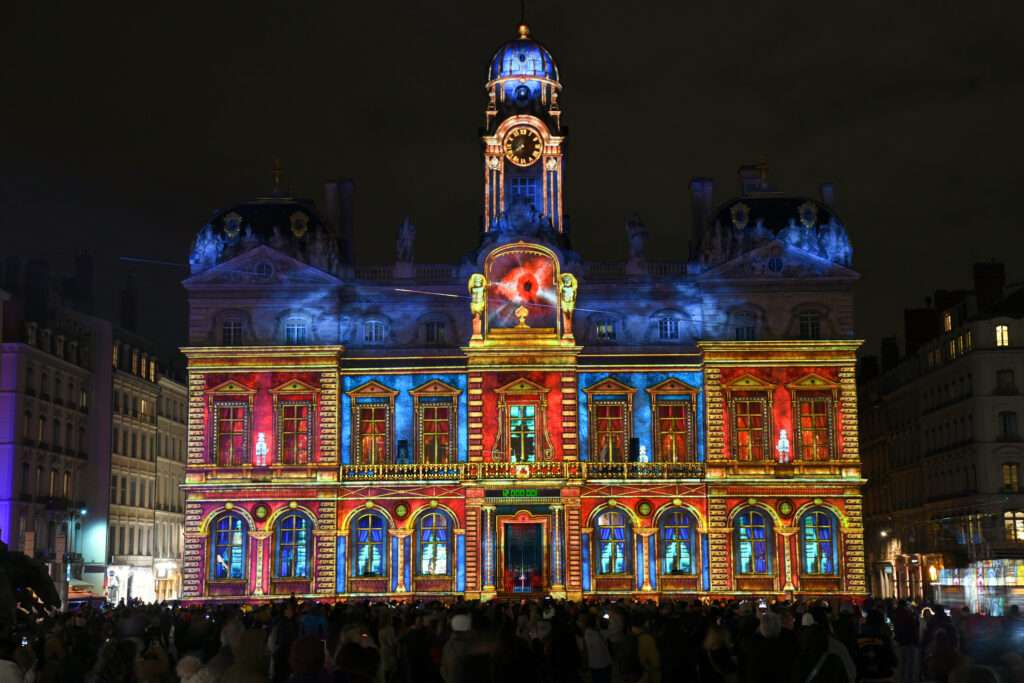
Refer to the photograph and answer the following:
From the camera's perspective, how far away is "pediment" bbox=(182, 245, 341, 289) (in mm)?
74438

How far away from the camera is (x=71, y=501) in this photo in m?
81.8

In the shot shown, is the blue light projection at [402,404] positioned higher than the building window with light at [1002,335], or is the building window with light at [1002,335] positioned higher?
the building window with light at [1002,335]

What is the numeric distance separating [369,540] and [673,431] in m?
14.3

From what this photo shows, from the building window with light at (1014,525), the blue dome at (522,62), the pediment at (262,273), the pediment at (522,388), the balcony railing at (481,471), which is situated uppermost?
the blue dome at (522,62)

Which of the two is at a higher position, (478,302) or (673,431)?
(478,302)

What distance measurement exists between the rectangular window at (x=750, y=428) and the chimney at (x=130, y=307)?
41243 millimetres

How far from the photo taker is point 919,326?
95.4 metres

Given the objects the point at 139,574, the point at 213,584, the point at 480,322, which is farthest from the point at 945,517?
the point at 139,574

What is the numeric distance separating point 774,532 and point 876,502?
106 feet

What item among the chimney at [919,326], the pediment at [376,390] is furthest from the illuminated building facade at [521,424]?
the chimney at [919,326]

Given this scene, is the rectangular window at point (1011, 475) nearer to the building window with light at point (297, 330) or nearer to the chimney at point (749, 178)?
the chimney at point (749, 178)

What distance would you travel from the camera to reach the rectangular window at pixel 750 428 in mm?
73375

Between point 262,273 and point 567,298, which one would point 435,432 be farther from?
point 262,273

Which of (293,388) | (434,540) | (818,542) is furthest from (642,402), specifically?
(293,388)
